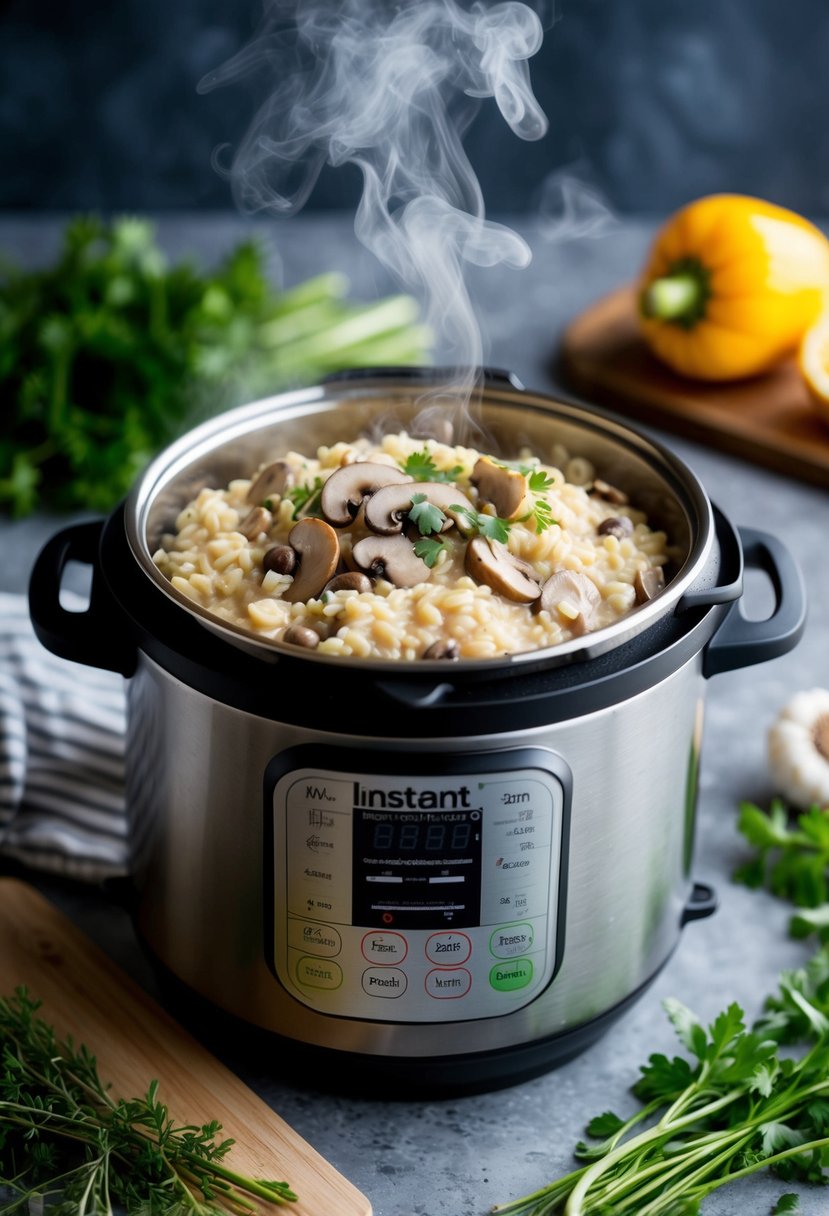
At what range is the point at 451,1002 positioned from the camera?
159 centimetres

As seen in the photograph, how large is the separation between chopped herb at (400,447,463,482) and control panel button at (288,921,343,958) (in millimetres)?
591

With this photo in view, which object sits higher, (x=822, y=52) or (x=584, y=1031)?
(x=822, y=52)

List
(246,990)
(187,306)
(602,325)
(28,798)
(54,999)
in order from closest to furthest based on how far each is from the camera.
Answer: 1. (246,990)
2. (54,999)
3. (28,798)
4. (187,306)
5. (602,325)

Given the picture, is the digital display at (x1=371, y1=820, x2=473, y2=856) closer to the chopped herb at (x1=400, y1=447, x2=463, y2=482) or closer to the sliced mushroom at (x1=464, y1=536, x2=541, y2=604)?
the sliced mushroom at (x1=464, y1=536, x2=541, y2=604)

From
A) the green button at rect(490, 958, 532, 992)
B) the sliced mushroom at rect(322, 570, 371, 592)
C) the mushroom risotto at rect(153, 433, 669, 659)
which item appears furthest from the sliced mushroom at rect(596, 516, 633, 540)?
the green button at rect(490, 958, 532, 992)

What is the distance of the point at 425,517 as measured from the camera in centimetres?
170

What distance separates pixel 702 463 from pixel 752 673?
0.79m

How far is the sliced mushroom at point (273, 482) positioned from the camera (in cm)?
190

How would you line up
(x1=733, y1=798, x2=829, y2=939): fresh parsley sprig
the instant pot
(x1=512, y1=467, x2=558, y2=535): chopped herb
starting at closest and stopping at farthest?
the instant pot → (x1=512, y1=467, x2=558, y2=535): chopped herb → (x1=733, y1=798, x2=829, y2=939): fresh parsley sprig

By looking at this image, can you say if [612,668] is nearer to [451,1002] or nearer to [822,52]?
[451,1002]

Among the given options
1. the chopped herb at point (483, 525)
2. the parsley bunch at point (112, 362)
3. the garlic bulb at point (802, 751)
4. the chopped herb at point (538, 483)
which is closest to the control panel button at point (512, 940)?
the chopped herb at point (483, 525)

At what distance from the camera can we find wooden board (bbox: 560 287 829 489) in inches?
125

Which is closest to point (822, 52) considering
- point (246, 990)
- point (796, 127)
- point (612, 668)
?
point (796, 127)

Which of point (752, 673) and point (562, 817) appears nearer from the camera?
point (562, 817)
